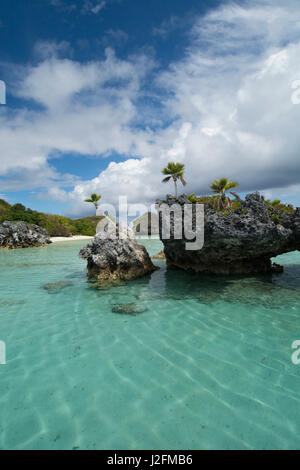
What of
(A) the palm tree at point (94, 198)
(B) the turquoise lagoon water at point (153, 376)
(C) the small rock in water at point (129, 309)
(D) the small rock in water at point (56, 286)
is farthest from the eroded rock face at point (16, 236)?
(C) the small rock in water at point (129, 309)

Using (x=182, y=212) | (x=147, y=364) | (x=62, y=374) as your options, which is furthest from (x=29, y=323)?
(x=182, y=212)

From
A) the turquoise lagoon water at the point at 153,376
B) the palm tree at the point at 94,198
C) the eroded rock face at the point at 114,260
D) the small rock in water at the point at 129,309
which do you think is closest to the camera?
the turquoise lagoon water at the point at 153,376

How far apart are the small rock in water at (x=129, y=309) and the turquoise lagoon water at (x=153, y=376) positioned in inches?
7.9

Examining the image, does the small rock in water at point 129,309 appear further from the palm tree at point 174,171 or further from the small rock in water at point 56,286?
the palm tree at point 174,171

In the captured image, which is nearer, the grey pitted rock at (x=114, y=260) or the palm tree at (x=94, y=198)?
the grey pitted rock at (x=114, y=260)

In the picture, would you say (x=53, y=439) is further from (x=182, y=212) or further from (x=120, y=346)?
(x=182, y=212)

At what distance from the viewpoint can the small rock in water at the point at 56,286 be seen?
9517 mm

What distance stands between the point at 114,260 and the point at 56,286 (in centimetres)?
295

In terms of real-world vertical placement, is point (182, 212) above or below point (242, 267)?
above

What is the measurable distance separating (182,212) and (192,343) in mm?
6975

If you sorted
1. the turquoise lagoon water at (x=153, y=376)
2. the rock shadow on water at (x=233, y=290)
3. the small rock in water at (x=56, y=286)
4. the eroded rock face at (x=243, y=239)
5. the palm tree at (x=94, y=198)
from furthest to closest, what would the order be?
the palm tree at (x=94, y=198) < the small rock in water at (x=56, y=286) < the eroded rock face at (x=243, y=239) < the rock shadow on water at (x=233, y=290) < the turquoise lagoon water at (x=153, y=376)

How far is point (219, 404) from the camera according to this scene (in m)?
3.12

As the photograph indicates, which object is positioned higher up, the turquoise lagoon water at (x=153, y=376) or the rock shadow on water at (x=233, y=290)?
the rock shadow on water at (x=233, y=290)
